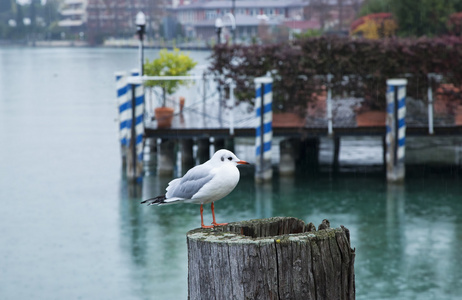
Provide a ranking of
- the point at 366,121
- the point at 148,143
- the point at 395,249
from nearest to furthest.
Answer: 1. the point at 395,249
2. the point at 366,121
3. the point at 148,143

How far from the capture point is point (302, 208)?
45.4 feet

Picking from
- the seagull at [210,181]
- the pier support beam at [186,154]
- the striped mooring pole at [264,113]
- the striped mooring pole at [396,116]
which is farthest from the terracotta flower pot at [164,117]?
the seagull at [210,181]

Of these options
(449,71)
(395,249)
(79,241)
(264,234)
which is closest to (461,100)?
(449,71)

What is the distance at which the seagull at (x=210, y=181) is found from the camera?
14.0ft

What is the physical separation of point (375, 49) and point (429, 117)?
4.96 feet

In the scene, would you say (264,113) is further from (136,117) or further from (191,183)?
(191,183)

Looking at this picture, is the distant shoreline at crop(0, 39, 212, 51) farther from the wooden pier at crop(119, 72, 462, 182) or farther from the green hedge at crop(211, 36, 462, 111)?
the green hedge at crop(211, 36, 462, 111)

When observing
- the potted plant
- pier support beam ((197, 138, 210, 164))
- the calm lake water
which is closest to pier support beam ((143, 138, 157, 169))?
the calm lake water

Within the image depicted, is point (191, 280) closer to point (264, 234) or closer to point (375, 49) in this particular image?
point (264, 234)

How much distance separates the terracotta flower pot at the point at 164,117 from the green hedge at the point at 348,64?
1192 millimetres

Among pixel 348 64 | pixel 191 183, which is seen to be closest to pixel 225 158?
pixel 191 183

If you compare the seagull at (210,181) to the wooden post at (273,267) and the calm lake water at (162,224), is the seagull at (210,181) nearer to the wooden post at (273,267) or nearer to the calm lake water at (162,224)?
the wooden post at (273,267)

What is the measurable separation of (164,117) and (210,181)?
11227 mm

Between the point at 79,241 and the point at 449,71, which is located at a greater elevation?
the point at 449,71
